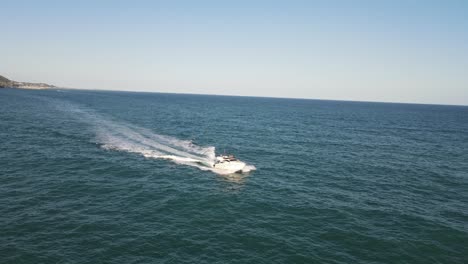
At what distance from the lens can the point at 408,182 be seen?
5825 centimetres

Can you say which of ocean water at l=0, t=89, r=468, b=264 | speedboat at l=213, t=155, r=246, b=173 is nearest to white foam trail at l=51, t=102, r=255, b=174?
ocean water at l=0, t=89, r=468, b=264

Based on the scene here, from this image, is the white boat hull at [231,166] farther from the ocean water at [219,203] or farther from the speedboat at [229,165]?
the ocean water at [219,203]

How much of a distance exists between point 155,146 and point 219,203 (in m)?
36.7

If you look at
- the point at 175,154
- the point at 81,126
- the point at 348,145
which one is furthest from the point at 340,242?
the point at 81,126

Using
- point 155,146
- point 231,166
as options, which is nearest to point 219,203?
point 231,166

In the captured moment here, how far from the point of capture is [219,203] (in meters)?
44.9

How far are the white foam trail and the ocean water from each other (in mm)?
487

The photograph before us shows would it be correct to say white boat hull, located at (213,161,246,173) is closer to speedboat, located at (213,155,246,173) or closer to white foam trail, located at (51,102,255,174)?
speedboat, located at (213,155,246,173)

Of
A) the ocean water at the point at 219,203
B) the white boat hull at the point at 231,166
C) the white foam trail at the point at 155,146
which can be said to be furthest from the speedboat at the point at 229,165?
the ocean water at the point at 219,203

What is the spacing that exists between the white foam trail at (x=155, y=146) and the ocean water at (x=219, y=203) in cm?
49

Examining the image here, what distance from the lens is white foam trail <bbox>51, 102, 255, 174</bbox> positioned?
214 feet

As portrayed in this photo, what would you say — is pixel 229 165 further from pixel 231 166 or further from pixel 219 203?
pixel 219 203

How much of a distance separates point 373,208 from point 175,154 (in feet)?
135

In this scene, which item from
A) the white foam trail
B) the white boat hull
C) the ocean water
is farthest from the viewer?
the white foam trail
